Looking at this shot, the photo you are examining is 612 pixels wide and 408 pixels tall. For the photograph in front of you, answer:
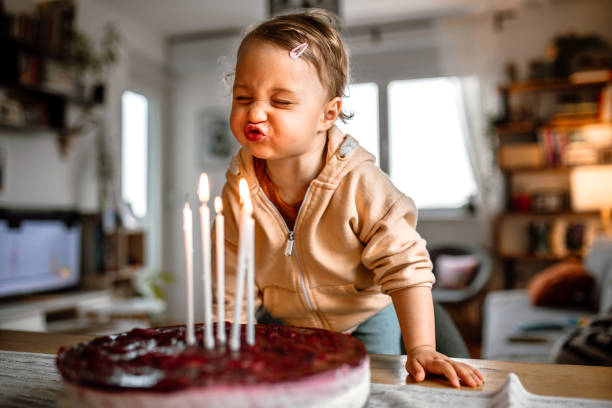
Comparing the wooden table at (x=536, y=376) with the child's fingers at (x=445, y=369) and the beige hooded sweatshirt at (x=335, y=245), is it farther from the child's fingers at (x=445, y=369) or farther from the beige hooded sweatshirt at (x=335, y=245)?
the beige hooded sweatshirt at (x=335, y=245)

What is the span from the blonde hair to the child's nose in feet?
0.41

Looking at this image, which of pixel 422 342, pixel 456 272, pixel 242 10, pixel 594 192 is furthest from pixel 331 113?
pixel 242 10

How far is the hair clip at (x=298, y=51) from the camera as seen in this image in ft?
2.95

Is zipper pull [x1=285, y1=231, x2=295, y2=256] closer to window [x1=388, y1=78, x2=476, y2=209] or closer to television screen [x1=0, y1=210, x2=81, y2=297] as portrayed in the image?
television screen [x1=0, y1=210, x2=81, y2=297]

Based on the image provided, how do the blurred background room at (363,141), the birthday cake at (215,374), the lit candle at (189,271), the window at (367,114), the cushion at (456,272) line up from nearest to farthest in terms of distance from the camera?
1. the birthday cake at (215,374)
2. the lit candle at (189,271)
3. the blurred background room at (363,141)
4. the cushion at (456,272)
5. the window at (367,114)

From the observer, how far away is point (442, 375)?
711 millimetres

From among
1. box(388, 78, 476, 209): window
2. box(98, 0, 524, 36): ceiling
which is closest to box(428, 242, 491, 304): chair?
box(388, 78, 476, 209): window

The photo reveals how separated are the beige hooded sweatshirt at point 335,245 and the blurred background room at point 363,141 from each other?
2232 millimetres

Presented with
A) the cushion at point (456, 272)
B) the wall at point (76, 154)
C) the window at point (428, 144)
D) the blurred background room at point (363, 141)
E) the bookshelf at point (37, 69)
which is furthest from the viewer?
the window at point (428, 144)

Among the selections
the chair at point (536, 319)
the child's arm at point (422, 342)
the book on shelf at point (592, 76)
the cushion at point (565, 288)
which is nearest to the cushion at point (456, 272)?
the chair at point (536, 319)

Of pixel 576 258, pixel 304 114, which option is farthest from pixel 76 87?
pixel 576 258

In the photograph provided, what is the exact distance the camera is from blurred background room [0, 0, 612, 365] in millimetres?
3557

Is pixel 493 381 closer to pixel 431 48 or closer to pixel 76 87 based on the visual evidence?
pixel 76 87

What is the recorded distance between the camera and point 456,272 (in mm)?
4602
